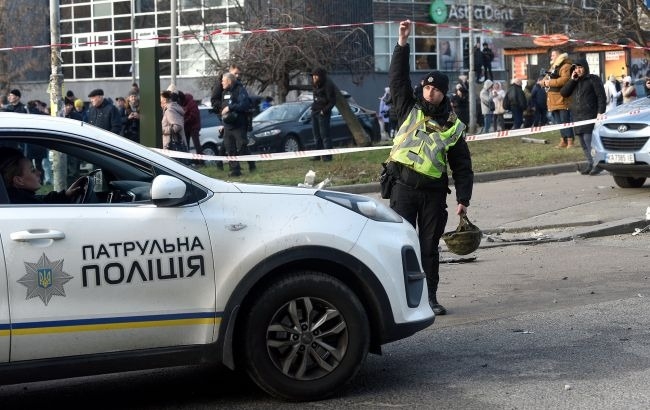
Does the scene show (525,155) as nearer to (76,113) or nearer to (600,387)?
(76,113)

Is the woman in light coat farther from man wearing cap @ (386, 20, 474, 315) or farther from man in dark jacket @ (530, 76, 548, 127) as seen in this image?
man in dark jacket @ (530, 76, 548, 127)

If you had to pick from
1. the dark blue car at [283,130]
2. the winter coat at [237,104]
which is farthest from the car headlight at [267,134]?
the winter coat at [237,104]

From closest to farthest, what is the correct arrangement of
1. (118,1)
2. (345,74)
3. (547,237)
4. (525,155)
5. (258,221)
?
(258,221) < (547,237) < (525,155) < (345,74) < (118,1)

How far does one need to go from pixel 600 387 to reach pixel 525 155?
48.5 ft

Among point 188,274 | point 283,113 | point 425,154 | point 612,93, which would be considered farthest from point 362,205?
point 612,93

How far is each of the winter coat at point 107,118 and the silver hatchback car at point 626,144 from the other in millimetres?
7748

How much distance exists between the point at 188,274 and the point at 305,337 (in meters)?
0.76

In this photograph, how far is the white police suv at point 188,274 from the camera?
17.9ft

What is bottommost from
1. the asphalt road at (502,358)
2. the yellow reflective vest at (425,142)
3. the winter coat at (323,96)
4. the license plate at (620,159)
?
the asphalt road at (502,358)

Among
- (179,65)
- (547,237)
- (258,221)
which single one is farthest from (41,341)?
(179,65)

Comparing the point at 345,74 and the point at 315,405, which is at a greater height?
the point at 345,74

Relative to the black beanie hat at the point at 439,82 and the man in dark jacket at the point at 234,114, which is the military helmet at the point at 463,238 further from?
the man in dark jacket at the point at 234,114

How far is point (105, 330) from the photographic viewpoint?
5.58m

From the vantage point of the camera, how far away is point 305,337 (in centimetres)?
604
